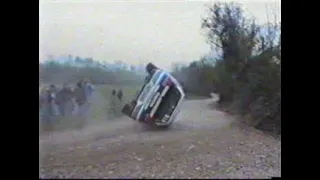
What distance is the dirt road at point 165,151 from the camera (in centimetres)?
406

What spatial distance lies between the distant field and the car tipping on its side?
86 millimetres

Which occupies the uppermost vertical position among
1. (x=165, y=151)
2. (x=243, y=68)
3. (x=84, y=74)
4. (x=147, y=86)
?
(x=243, y=68)

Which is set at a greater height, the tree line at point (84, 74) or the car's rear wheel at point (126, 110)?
the tree line at point (84, 74)

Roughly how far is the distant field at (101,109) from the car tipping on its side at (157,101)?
9 centimetres

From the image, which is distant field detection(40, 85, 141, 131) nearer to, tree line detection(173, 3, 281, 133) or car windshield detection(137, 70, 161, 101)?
car windshield detection(137, 70, 161, 101)

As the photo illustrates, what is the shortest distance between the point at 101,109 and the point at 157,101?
0.67 meters

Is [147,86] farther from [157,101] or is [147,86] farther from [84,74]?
[84,74]

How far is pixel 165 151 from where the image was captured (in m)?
4.38

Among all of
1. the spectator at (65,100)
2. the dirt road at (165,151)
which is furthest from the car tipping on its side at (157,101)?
the spectator at (65,100)

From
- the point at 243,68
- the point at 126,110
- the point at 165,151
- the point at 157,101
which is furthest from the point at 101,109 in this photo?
the point at 243,68

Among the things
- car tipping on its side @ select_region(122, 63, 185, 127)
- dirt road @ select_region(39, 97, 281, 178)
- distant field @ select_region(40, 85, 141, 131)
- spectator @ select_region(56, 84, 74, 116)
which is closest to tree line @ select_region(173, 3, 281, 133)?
car tipping on its side @ select_region(122, 63, 185, 127)

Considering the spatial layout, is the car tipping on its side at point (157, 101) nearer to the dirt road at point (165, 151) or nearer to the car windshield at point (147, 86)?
the car windshield at point (147, 86)

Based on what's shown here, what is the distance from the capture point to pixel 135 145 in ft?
14.6
